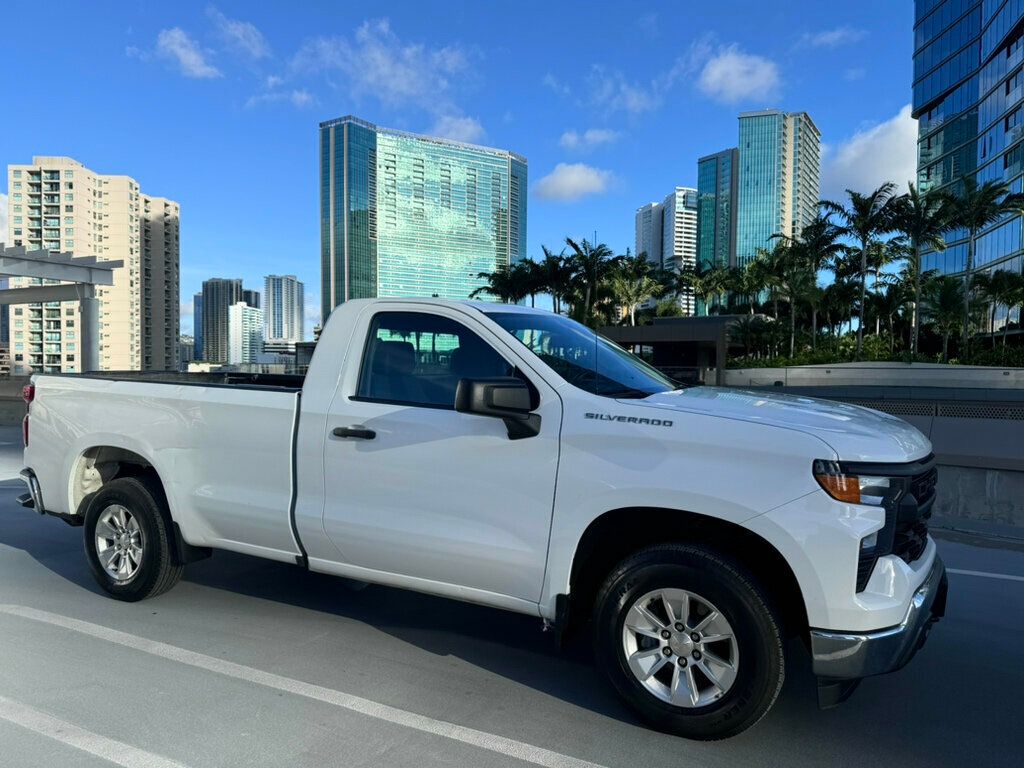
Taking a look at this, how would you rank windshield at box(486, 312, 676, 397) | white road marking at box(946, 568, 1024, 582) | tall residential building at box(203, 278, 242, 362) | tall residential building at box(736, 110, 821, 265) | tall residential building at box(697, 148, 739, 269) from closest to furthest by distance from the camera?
windshield at box(486, 312, 676, 397) < white road marking at box(946, 568, 1024, 582) < tall residential building at box(736, 110, 821, 265) < tall residential building at box(697, 148, 739, 269) < tall residential building at box(203, 278, 242, 362)

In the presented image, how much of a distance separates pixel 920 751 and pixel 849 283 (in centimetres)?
5401

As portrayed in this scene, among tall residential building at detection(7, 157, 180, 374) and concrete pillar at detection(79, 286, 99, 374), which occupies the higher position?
tall residential building at detection(7, 157, 180, 374)

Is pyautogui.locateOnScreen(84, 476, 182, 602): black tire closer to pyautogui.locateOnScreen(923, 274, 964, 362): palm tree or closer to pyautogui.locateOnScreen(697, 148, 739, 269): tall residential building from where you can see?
pyautogui.locateOnScreen(923, 274, 964, 362): palm tree

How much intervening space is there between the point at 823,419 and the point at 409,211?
81.7 m

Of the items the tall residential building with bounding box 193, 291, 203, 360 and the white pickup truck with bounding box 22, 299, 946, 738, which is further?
the tall residential building with bounding box 193, 291, 203, 360

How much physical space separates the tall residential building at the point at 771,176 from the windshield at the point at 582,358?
125733 millimetres

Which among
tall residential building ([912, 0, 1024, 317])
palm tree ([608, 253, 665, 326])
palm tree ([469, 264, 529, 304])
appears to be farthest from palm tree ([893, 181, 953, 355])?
palm tree ([469, 264, 529, 304])

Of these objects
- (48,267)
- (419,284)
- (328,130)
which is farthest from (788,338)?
(328,130)

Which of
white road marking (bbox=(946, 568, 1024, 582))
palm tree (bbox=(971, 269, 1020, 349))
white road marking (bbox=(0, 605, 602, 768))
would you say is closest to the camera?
white road marking (bbox=(0, 605, 602, 768))

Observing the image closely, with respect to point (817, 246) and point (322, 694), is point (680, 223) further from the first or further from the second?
point (322, 694)

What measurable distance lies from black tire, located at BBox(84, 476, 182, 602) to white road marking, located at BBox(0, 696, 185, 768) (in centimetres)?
129

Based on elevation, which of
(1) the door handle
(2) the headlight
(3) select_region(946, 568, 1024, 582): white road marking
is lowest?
(3) select_region(946, 568, 1024, 582): white road marking

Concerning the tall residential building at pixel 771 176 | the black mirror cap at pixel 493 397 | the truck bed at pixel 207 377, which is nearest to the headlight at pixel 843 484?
the black mirror cap at pixel 493 397

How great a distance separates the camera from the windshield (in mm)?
3645
